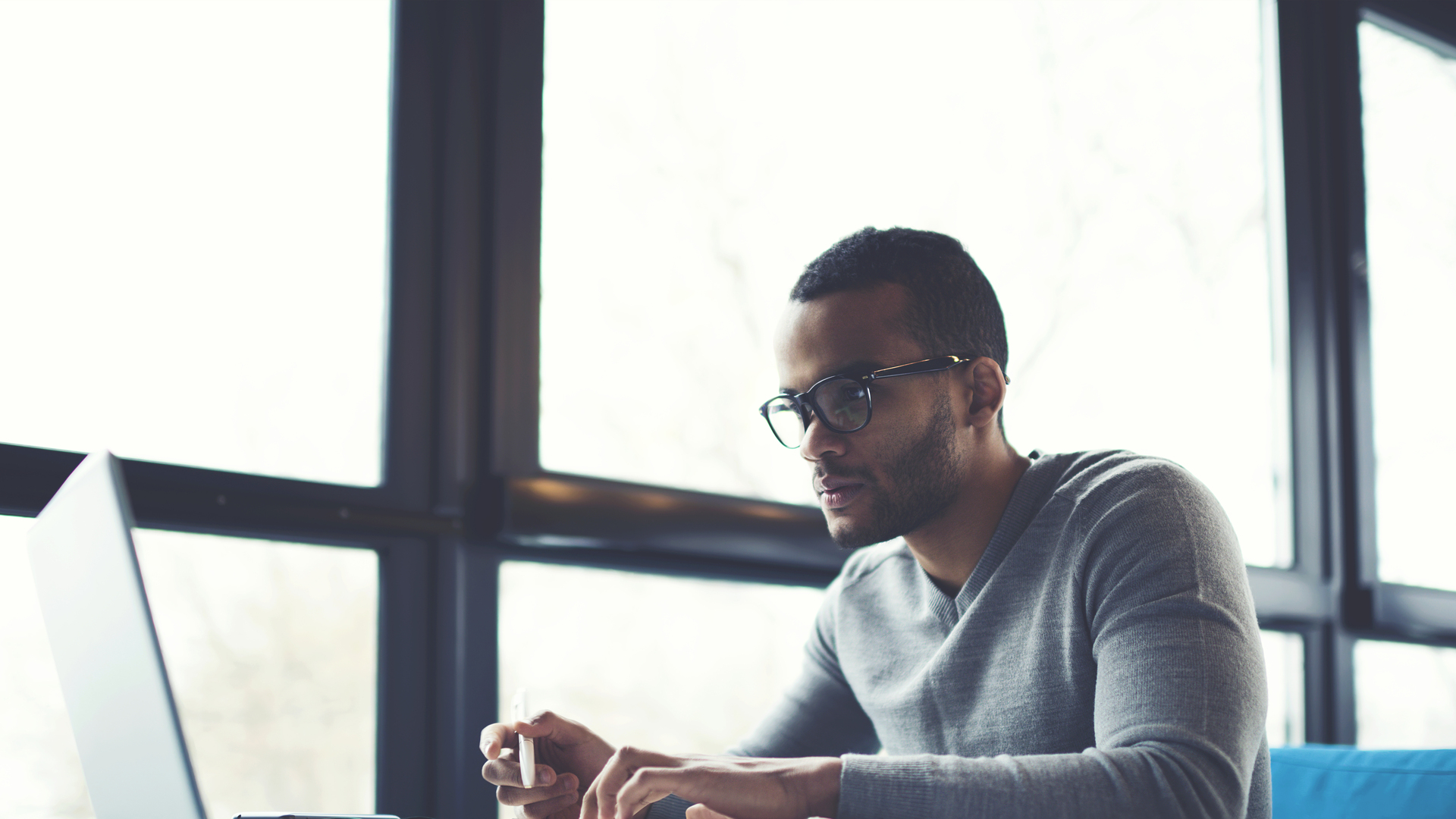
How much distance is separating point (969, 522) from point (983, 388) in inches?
7.1

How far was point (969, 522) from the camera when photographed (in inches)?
55.4

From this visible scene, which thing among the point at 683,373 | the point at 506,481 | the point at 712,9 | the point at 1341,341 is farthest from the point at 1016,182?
the point at 506,481

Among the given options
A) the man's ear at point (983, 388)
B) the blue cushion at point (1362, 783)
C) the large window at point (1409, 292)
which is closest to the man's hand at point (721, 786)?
the man's ear at point (983, 388)

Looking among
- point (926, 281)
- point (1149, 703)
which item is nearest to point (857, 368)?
point (926, 281)

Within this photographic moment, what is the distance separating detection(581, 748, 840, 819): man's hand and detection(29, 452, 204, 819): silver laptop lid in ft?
1.23

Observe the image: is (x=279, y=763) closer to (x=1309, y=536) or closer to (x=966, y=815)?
(x=966, y=815)

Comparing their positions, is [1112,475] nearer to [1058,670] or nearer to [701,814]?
[1058,670]

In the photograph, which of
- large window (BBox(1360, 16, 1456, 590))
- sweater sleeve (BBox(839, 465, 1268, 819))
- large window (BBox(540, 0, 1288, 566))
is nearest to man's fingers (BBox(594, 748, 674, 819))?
sweater sleeve (BBox(839, 465, 1268, 819))

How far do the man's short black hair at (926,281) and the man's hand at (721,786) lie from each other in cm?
61

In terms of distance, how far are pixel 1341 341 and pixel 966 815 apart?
245cm

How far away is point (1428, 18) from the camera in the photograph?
3100 millimetres

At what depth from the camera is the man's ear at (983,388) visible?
1.42 meters

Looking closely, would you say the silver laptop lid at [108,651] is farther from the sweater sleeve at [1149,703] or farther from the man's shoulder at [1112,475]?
the man's shoulder at [1112,475]

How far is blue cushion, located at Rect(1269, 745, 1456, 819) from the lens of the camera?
129 cm
